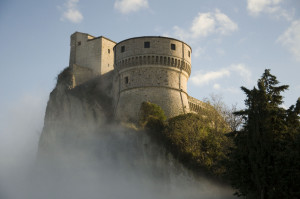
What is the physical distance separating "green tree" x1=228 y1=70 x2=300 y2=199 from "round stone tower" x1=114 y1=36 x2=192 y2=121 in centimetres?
1664

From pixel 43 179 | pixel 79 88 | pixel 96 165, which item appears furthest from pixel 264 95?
pixel 43 179

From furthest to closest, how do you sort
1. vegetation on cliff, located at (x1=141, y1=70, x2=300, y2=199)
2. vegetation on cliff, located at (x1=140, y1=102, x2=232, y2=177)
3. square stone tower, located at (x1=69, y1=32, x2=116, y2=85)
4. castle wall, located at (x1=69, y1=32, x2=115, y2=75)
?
castle wall, located at (x1=69, y1=32, x2=115, y2=75) < square stone tower, located at (x1=69, y1=32, x2=116, y2=85) < vegetation on cliff, located at (x1=140, y1=102, x2=232, y2=177) < vegetation on cliff, located at (x1=141, y1=70, x2=300, y2=199)

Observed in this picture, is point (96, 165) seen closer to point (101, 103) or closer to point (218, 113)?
point (101, 103)

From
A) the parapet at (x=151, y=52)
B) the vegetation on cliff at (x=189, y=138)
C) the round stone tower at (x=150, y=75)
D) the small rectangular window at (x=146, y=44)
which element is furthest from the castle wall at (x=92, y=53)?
the vegetation on cliff at (x=189, y=138)

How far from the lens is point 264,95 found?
2509cm

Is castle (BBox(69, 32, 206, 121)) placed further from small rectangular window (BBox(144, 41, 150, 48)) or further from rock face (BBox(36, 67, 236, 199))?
rock face (BBox(36, 67, 236, 199))

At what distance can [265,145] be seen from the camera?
23.3 m

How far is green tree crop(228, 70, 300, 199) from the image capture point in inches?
887

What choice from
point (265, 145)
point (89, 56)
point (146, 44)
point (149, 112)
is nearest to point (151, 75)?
point (146, 44)

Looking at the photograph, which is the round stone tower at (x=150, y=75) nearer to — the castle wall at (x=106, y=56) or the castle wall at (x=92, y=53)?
the castle wall at (x=106, y=56)

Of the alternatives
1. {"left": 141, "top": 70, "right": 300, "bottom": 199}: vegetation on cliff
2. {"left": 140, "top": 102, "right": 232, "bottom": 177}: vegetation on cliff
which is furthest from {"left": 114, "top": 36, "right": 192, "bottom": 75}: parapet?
Result: {"left": 141, "top": 70, "right": 300, "bottom": 199}: vegetation on cliff

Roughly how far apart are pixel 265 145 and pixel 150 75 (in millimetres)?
20995

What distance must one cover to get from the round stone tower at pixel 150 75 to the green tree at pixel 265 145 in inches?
655

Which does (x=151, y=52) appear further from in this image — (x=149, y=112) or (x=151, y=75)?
(x=149, y=112)
